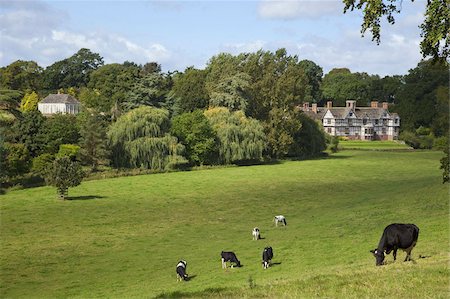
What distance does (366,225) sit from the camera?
1188 inches

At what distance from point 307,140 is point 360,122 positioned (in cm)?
6102

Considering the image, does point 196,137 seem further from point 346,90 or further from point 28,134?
point 346,90

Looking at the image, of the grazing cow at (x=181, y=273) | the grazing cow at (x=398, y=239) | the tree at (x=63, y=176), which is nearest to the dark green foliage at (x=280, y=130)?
the tree at (x=63, y=176)

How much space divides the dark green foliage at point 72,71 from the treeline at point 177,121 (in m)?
19.9

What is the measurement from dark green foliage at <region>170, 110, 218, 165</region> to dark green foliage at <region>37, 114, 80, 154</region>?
13722 mm

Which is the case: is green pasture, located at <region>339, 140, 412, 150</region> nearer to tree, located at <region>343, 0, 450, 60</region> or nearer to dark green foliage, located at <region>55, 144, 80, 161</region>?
dark green foliage, located at <region>55, 144, 80, 161</region>

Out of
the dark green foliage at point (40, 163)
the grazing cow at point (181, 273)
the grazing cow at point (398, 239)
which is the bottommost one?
the grazing cow at point (181, 273)

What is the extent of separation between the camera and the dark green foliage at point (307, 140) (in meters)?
91.3

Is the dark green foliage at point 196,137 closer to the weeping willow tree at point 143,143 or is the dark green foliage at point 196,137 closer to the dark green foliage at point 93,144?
the weeping willow tree at point 143,143

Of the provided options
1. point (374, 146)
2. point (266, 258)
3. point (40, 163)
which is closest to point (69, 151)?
point (40, 163)

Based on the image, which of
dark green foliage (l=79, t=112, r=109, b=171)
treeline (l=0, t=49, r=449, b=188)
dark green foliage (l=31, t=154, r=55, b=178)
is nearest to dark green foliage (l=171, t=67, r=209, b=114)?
treeline (l=0, t=49, r=449, b=188)

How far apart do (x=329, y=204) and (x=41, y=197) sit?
2335 cm

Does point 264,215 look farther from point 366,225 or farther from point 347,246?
point 347,246

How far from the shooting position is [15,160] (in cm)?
5369
